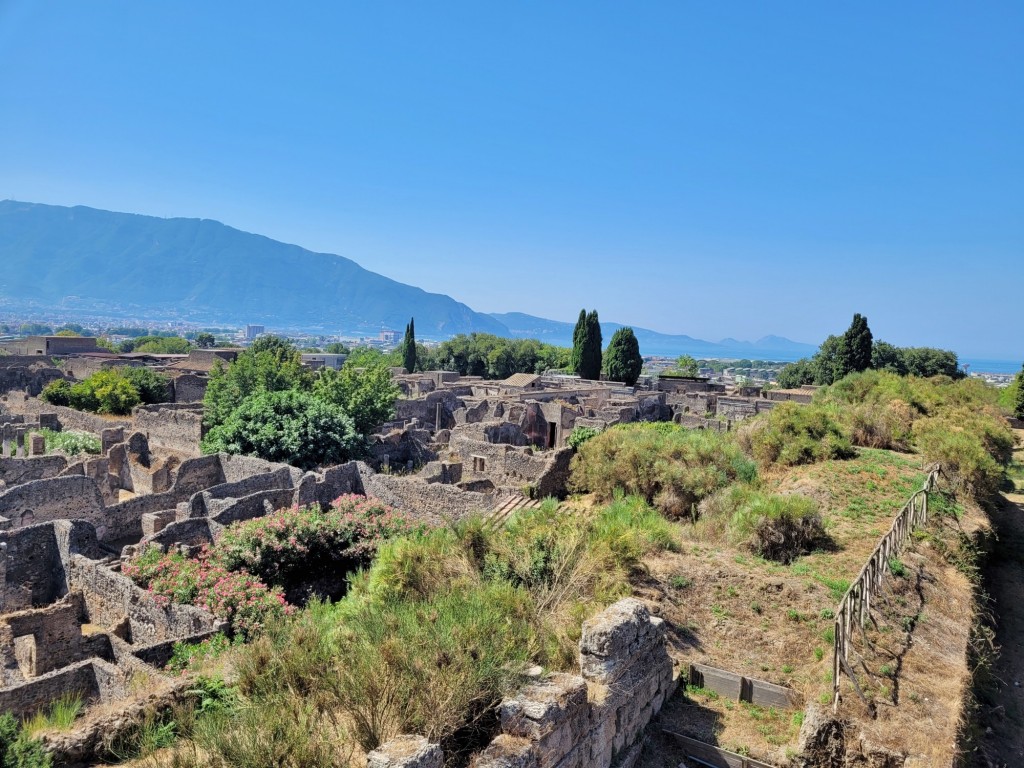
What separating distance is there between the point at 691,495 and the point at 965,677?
7237 mm

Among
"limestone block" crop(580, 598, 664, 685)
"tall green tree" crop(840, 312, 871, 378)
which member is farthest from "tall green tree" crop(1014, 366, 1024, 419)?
"limestone block" crop(580, 598, 664, 685)

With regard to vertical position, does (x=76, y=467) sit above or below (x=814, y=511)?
below

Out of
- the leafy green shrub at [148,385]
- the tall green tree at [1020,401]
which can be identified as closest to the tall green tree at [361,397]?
the leafy green shrub at [148,385]

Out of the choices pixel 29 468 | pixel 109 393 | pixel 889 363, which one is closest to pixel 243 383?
pixel 109 393

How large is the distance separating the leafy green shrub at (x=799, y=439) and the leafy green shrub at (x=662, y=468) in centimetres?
112

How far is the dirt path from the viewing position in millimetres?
8641

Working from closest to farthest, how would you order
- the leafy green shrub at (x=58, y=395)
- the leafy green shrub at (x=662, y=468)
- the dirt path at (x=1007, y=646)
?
the dirt path at (x=1007, y=646)
the leafy green shrub at (x=662, y=468)
the leafy green shrub at (x=58, y=395)

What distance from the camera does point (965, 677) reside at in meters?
8.11

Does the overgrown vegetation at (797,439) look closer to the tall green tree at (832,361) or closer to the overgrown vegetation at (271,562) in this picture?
the overgrown vegetation at (271,562)

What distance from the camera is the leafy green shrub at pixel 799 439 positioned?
17297 millimetres

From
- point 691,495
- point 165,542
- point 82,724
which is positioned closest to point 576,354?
point 691,495

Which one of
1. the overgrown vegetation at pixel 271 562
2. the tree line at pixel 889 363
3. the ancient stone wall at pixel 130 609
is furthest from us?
the tree line at pixel 889 363

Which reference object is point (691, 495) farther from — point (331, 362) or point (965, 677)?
point (331, 362)

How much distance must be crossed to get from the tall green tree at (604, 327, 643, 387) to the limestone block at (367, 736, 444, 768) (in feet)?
203
